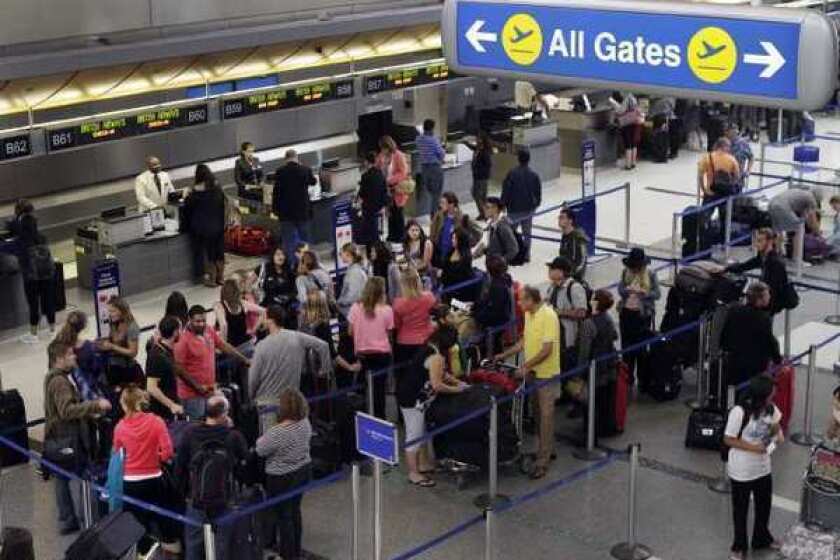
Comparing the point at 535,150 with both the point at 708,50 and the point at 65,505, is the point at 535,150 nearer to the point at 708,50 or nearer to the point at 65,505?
the point at 65,505

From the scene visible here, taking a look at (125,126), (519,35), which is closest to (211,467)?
(519,35)

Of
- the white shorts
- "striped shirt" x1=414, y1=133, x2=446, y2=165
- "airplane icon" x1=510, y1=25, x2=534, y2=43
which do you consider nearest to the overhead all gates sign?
"airplane icon" x1=510, y1=25, x2=534, y2=43

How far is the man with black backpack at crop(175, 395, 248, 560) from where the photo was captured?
28.0 ft

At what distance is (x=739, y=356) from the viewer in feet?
36.0

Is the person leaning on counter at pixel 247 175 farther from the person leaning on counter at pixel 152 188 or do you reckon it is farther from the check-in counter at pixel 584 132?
the check-in counter at pixel 584 132

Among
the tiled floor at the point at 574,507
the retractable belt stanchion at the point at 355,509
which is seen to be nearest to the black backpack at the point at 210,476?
the retractable belt stanchion at the point at 355,509

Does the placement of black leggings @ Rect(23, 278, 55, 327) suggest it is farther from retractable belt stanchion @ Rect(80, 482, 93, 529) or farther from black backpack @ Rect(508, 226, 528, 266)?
retractable belt stanchion @ Rect(80, 482, 93, 529)

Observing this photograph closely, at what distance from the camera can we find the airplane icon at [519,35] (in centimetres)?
690

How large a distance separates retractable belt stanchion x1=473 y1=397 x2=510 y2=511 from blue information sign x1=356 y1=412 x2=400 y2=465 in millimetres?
1485

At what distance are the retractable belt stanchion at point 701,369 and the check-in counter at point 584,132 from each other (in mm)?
11578

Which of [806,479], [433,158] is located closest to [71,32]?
[433,158]

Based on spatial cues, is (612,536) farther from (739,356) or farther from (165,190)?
(165,190)

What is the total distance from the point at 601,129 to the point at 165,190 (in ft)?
30.1

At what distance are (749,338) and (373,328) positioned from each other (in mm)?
2945
